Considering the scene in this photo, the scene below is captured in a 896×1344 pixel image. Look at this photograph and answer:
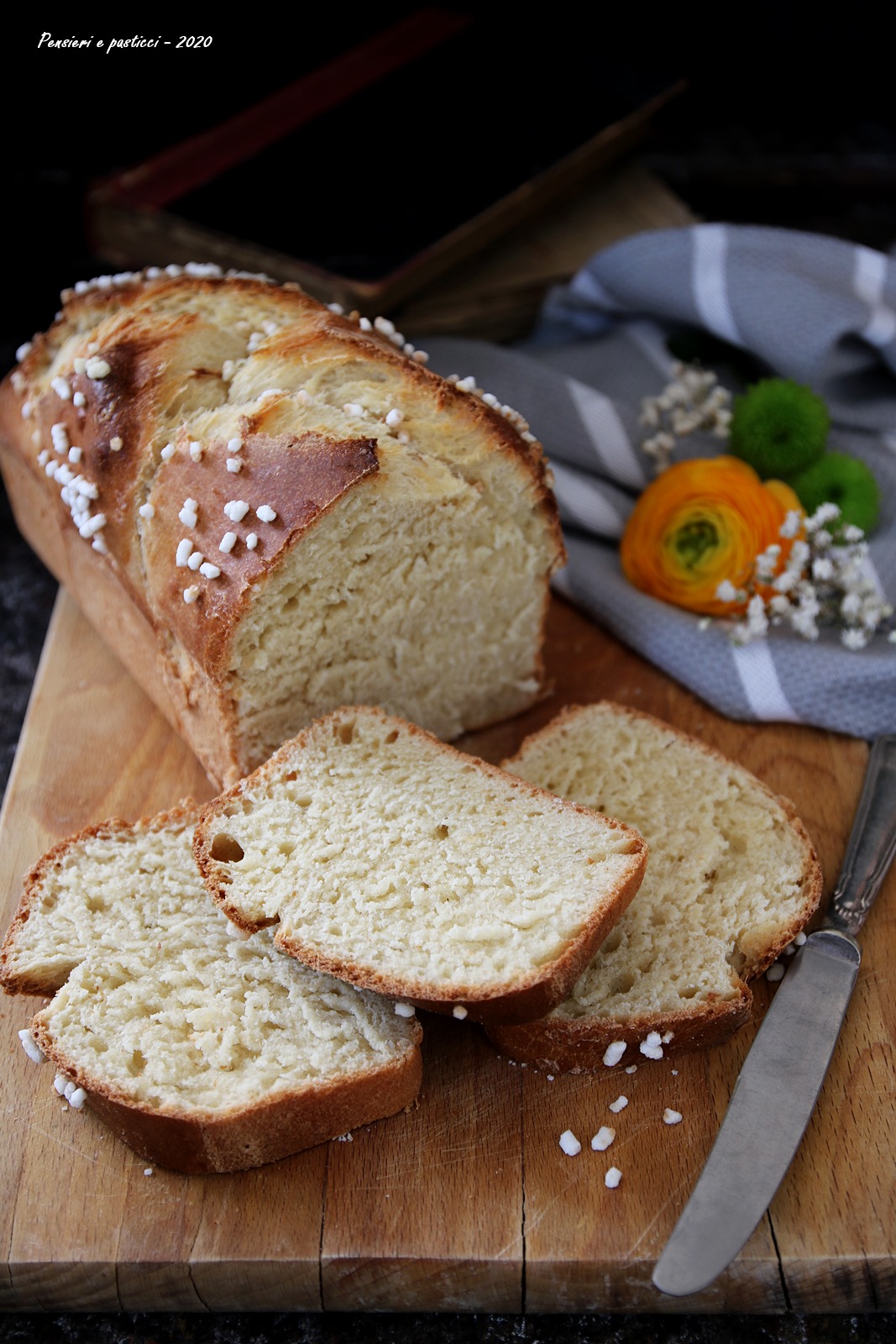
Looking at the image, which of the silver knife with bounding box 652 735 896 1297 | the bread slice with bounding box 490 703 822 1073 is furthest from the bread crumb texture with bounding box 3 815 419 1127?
the silver knife with bounding box 652 735 896 1297

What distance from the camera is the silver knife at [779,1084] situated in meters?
2.06

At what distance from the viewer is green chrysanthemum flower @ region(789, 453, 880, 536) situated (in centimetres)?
342

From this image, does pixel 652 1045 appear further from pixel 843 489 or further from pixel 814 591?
pixel 843 489

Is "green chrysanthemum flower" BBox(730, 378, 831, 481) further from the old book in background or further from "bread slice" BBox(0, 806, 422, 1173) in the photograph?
"bread slice" BBox(0, 806, 422, 1173)

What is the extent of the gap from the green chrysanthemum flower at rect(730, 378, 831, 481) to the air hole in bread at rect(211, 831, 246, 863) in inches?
71.7

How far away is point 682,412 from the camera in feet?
11.9

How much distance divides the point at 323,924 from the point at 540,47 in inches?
141

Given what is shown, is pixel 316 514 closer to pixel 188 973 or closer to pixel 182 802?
pixel 182 802

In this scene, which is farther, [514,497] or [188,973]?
[514,497]

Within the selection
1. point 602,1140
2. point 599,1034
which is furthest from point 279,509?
point 602,1140

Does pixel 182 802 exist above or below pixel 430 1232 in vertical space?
above

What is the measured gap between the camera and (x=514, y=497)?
292 cm

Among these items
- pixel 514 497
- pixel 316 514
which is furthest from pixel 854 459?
pixel 316 514

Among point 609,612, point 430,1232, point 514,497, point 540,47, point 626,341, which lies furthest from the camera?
point 540,47
